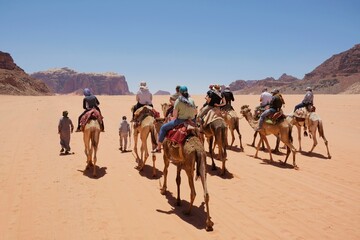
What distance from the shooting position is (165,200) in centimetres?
864

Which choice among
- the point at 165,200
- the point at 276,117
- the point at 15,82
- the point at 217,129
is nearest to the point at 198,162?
the point at 165,200

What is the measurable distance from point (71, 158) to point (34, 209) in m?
5.41

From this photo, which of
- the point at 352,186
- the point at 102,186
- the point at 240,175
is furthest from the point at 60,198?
the point at 352,186

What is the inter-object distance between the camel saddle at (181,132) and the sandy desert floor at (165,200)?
1941 millimetres

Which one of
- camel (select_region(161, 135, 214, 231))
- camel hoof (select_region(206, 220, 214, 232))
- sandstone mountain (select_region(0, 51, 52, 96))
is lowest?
camel hoof (select_region(206, 220, 214, 232))

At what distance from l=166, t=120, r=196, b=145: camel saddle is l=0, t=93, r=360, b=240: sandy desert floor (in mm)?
1941

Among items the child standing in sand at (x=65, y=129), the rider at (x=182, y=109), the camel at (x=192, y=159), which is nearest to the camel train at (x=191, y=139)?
the camel at (x=192, y=159)

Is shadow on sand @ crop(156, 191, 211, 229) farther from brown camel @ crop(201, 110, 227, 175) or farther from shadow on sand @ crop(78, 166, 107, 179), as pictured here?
shadow on sand @ crop(78, 166, 107, 179)

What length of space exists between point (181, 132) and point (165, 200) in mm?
2232

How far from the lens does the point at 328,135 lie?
2022 cm

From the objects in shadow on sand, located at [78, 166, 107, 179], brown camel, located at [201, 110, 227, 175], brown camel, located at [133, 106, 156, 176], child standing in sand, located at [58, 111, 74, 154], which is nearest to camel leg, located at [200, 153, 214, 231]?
brown camel, located at [201, 110, 227, 175]

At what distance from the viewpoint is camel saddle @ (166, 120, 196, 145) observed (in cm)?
778

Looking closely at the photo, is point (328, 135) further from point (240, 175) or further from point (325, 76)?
point (325, 76)

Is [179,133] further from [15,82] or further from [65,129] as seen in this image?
[15,82]
